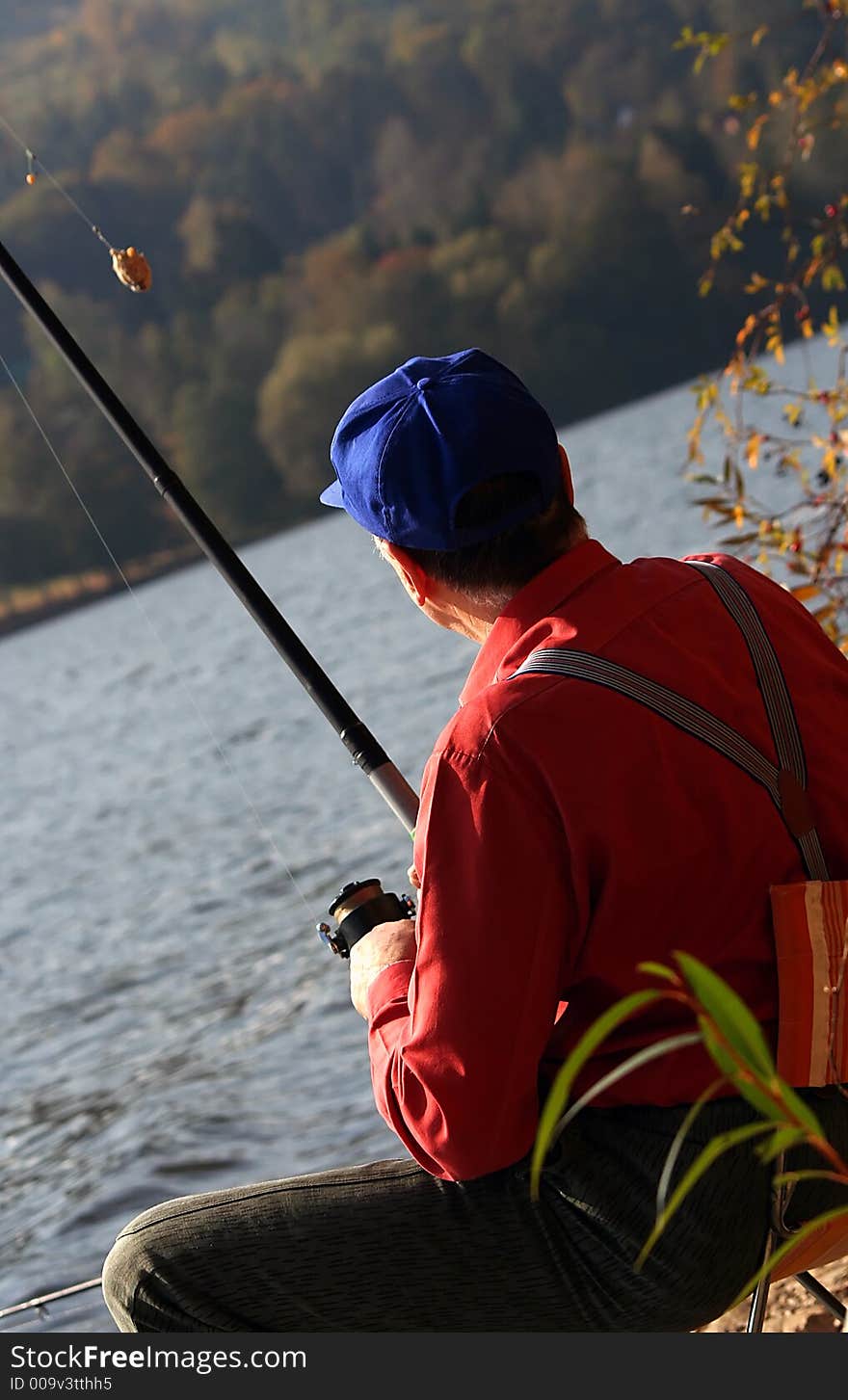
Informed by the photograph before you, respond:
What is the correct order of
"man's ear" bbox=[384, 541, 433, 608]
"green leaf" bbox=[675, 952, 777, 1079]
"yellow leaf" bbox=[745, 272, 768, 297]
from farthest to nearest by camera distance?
"yellow leaf" bbox=[745, 272, 768, 297]
"man's ear" bbox=[384, 541, 433, 608]
"green leaf" bbox=[675, 952, 777, 1079]

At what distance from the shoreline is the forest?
587 mm

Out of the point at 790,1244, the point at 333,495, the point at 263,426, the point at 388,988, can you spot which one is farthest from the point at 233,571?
the point at 263,426

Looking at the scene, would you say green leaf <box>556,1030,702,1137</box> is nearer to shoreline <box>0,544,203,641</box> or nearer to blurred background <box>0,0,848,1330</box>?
blurred background <box>0,0,848,1330</box>

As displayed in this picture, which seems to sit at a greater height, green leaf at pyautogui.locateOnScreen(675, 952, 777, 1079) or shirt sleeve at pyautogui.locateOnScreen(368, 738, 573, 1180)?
green leaf at pyautogui.locateOnScreen(675, 952, 777, 1079)

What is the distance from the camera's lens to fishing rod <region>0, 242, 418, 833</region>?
227 centimetres

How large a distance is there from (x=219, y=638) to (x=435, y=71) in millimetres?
42126

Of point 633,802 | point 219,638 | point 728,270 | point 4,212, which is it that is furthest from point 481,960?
point 4,212

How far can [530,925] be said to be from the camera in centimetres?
147

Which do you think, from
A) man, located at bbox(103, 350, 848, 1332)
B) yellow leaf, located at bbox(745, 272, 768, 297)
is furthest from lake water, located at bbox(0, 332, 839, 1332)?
yellow leaf, located at bbox(745, 272, 768, 297)

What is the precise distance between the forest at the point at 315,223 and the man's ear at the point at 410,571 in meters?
21.9

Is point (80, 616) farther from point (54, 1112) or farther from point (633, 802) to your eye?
point (633, 802)

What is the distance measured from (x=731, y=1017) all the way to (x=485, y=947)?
57 centimetres

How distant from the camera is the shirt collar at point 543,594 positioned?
5.36 feet

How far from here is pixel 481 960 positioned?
1.48 meters
